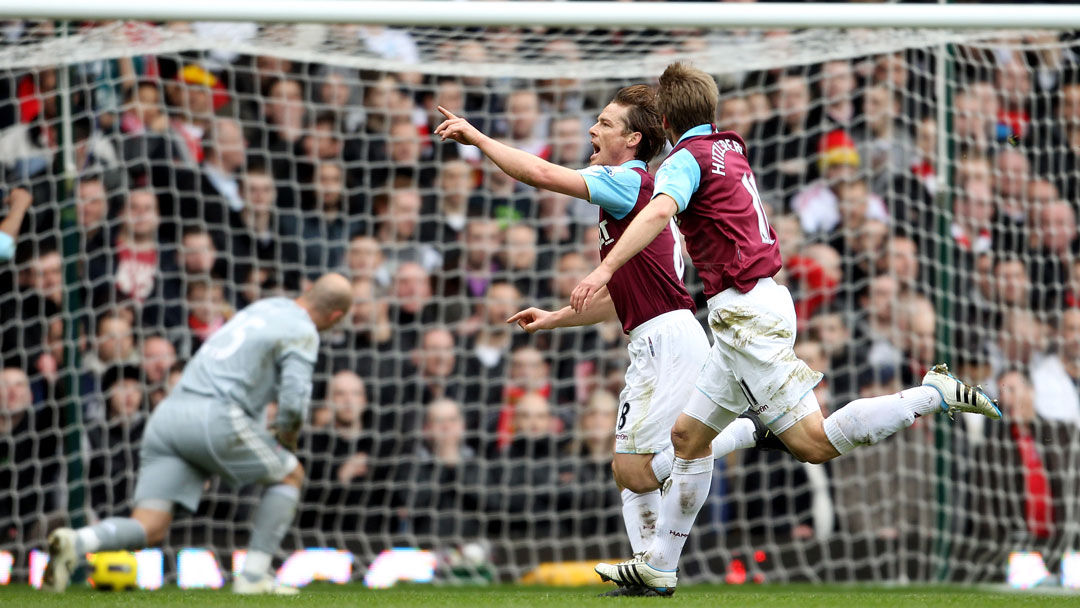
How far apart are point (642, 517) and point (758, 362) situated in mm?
863

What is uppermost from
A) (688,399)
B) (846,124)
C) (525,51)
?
(525,51)

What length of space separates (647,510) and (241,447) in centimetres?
206

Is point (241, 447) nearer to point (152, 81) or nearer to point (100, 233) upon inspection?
point (100, 233)

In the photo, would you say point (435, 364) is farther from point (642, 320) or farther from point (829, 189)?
point (642, 320)

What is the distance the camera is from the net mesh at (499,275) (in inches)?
278

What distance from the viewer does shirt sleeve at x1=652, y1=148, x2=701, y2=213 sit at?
4.13 m

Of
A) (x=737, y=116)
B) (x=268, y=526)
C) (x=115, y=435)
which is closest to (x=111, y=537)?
(x=268, y=526)

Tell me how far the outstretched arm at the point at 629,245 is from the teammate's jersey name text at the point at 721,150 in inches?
11.3

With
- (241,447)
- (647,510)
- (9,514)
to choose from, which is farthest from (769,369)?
(9,514)

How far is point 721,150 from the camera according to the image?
14.3ft

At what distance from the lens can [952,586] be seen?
648 centimetres

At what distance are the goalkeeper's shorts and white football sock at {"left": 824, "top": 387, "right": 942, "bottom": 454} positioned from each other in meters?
2.79

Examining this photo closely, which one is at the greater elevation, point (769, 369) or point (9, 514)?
point (769, 369)

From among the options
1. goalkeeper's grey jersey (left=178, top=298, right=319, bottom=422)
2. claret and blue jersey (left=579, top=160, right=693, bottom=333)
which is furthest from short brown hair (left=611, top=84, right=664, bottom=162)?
goalkeeper's grey jersey (left=178, top=298, right=319, bottom=422)
